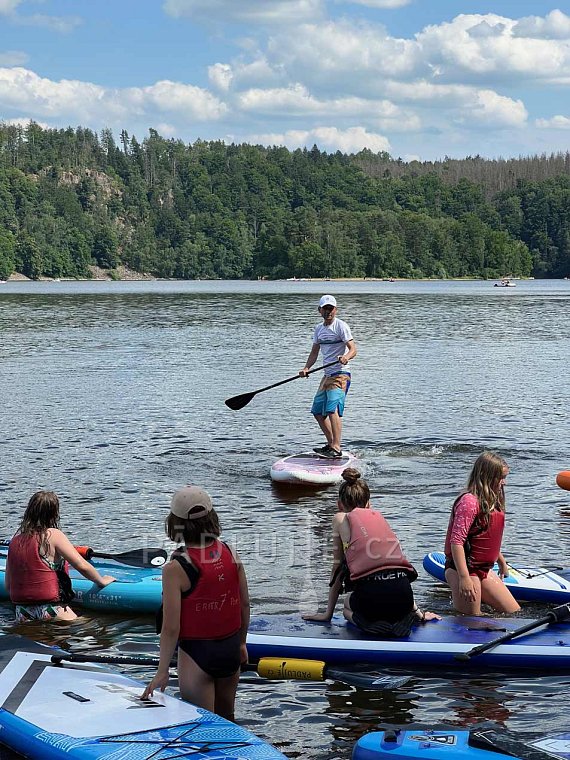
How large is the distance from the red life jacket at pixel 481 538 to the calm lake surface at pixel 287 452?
0.94 m

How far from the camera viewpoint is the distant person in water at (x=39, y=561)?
8.52 metres


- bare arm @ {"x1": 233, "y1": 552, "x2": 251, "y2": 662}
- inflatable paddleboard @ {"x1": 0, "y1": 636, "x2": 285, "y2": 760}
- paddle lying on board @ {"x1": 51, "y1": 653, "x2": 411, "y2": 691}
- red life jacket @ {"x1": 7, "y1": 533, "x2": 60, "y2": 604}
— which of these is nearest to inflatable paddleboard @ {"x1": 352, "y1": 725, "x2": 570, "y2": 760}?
inflatable paddleboard @ {"x1": 0, "y1": 636, "x2": 285, "y2": 760}

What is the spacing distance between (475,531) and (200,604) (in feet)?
9.56

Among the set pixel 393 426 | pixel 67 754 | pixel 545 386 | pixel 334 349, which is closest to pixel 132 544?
pixel 334 349

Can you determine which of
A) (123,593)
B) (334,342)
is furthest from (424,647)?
(334,342)

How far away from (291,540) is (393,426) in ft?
29.0

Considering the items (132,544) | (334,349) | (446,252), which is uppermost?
(446,252)

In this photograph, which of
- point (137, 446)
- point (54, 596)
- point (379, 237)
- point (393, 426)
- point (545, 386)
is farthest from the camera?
point (379, 237)

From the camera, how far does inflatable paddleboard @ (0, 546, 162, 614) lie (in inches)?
363

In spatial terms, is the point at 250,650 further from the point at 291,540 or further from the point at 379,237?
the point at 379,237

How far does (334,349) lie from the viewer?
14453mm

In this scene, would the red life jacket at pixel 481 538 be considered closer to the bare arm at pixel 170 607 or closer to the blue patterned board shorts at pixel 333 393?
the bare arm at pixel 170 607

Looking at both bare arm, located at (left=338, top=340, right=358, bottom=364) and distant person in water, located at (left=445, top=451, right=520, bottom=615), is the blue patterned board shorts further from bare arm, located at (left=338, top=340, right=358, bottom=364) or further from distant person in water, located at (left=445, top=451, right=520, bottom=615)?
distant person in water, located at (left=445, top=451, right=520, bottom=615)

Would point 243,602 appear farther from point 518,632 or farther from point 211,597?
point 518,632
